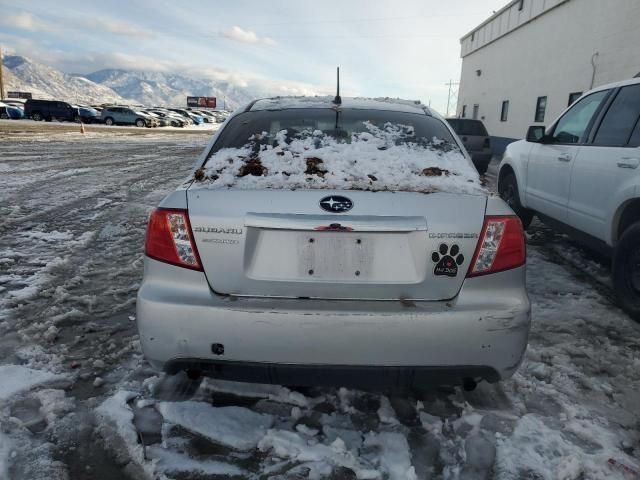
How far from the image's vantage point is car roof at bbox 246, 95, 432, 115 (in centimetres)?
317

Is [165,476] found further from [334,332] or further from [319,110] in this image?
[319,110]

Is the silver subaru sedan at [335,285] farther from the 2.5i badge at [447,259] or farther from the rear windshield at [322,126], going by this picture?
the rear windshield at [322,126]

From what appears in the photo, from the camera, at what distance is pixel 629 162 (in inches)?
149

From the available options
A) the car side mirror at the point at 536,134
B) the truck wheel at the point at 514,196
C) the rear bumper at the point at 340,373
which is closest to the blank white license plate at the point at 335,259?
the rear bumper at the point at 340,373

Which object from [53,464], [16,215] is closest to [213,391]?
[53,464]

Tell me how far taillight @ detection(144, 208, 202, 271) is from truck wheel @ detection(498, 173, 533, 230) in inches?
206

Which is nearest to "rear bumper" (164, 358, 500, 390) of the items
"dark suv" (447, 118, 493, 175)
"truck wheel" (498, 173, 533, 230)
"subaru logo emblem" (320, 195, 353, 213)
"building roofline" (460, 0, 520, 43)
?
"subaru logo emblem" (320, 195, 353, 213)

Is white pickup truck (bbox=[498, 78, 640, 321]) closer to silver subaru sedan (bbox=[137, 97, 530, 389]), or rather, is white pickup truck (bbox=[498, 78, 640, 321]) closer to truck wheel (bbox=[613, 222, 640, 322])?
truck wheel (bbox=[613, 222, 640, 322])

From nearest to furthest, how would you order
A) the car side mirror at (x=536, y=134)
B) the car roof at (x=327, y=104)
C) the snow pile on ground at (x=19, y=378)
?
the snow pile on ground at (x=19, y=378), the car roof at (x=327, y=104), the car side mirror at (x=536, y=134)

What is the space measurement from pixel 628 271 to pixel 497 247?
242cm

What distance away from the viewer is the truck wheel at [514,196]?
637 cm

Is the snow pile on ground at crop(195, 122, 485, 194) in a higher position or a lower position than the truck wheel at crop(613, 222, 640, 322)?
higher

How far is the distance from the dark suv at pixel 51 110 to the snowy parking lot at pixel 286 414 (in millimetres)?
43406

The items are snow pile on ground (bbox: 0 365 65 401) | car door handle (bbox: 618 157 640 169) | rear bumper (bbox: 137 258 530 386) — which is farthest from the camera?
car door handle (bbox: 618 157 640 169)
